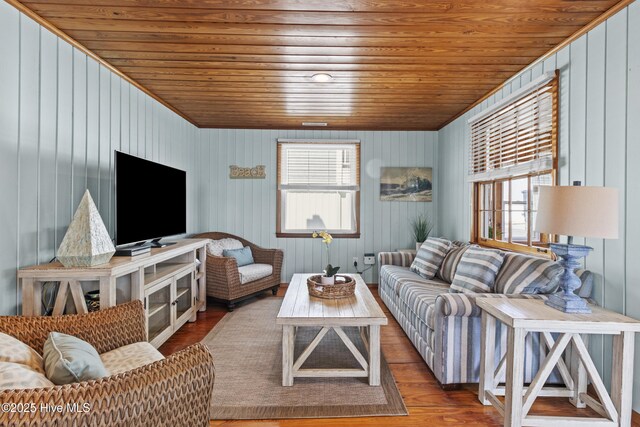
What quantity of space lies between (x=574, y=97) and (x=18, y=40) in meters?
3.58

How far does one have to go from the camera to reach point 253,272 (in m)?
3.90

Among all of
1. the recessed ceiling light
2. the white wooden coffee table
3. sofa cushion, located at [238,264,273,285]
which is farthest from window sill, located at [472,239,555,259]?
sofa cushion, located at [238,264,273,285]

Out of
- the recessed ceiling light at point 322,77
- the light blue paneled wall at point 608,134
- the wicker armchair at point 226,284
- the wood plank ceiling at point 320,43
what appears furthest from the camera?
the wicker armchair at point 226,284

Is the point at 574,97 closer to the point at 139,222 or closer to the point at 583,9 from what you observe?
the point at 583,9

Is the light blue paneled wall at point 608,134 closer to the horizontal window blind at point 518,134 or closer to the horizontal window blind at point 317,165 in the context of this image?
the horizontal window blind at point 518,134

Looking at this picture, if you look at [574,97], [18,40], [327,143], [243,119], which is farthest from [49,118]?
[574,97]

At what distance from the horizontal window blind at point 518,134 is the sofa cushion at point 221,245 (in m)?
3.04

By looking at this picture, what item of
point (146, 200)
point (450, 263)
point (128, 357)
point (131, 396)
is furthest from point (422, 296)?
point (146, 200)

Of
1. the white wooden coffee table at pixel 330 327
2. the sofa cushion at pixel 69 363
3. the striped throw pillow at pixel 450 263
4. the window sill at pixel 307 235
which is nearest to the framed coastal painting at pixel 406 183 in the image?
the window sill at pixel 307 235

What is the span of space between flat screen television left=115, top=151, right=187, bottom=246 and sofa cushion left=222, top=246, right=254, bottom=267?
62 cm

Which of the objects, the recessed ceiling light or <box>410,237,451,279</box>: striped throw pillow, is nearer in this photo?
the recessed ceiling light

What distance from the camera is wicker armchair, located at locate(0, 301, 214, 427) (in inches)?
33.7

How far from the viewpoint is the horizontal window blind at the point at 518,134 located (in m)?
2.48

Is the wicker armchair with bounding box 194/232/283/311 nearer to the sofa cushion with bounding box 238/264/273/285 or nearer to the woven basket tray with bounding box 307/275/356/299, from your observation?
the sofa cushion with bounding box 238/264/273/285
